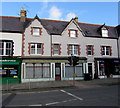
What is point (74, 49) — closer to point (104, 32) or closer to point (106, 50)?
point (106, 50)

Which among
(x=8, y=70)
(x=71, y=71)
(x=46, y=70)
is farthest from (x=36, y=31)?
(x=71, y=71)

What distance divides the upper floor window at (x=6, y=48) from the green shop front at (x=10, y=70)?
1320 mm

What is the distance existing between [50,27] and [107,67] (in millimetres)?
11893

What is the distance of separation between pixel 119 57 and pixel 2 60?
64.5 ft

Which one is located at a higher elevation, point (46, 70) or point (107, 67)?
point (107, 67)

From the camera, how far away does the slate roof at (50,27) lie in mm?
21409

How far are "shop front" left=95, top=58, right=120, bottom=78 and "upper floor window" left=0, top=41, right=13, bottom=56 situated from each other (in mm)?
13654

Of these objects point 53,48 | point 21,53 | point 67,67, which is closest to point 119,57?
point 67,67

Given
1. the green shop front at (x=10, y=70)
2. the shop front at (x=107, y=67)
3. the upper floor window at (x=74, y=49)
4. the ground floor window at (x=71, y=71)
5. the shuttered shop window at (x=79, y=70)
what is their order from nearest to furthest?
the green shop front at (x=10, y=70), the ground floor window at (x=71, y=71), the shuttered shop window at (x=79, y=70), the upper floor window at (x=74, y=49), the shop front at (x=107, y=67)

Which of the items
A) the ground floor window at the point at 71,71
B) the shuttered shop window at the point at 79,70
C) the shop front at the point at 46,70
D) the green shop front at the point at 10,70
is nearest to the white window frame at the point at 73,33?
the shop front at the point at 46,70

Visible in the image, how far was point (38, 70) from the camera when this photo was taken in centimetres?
2105

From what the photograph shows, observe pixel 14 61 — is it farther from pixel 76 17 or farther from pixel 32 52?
pixel 76 17

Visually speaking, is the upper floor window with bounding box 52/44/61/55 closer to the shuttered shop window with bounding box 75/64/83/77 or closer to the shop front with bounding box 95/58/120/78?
the shuttered shop window with bounding box 75/64/83/77

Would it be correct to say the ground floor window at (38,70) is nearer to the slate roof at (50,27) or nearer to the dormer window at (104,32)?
the slate roof at (50,27)
